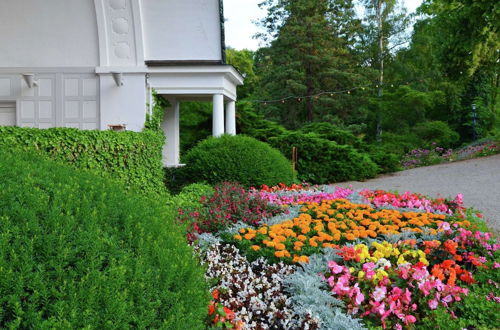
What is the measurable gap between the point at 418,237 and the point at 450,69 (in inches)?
611

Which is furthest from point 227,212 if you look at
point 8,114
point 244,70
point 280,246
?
point 244,70

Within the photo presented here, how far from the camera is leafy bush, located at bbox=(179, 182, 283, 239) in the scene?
499 centimetres

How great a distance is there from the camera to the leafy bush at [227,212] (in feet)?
16.4

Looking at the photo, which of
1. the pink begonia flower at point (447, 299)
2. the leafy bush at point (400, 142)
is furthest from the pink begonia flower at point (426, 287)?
the leafy bush at point (400, 142)

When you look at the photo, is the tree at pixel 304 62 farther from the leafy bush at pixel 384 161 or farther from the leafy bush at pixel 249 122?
the leafy bush at pixel 384 161

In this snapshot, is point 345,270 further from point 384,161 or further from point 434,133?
point 434,133

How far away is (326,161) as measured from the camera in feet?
46.7

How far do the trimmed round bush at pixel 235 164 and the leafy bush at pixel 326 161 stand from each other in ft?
14.2

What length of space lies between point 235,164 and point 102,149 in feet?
9.65

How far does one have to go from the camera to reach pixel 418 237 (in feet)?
15.9

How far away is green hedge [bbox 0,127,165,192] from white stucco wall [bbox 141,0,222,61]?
11.3 feet

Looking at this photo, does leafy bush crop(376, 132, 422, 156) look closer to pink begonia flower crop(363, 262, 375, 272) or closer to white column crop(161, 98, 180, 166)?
white column crop(161, 98, 180, 166)

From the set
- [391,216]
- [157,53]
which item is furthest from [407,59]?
[391,216]

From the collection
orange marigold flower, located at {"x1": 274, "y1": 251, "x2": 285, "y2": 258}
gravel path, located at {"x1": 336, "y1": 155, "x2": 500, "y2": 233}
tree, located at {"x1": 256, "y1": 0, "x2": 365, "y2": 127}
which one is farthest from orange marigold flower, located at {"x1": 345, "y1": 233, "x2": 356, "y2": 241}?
tree, located at {"x1": 256, "y1": 0, "x2": 365, "y2": 127}
